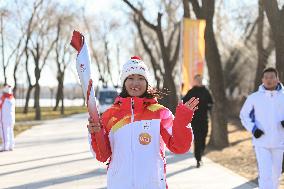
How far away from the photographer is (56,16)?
146 ft

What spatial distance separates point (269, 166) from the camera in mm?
7340

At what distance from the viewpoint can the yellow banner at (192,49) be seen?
53.2 ft

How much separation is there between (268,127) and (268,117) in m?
0.13

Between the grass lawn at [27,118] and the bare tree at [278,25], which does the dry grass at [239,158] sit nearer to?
the bare tree at [278,25]

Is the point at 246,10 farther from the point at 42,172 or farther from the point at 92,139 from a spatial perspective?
the point at 92,139

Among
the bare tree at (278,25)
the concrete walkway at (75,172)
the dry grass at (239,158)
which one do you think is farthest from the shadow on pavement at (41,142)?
the bare tree at (278,25)

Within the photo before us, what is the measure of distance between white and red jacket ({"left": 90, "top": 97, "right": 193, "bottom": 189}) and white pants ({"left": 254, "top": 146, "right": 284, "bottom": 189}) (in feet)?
11.5

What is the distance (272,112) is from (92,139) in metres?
3.88

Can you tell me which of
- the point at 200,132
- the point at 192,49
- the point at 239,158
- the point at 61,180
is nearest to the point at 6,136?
the point at 192,49

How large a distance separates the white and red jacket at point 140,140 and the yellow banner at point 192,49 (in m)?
12.1

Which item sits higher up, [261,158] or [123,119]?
[123,119]

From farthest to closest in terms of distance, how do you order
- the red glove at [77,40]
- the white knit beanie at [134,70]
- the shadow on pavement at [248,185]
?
the shadow on pavement at [248,185] → the white knit beanie at [134,70] → the red glove at [77,40]

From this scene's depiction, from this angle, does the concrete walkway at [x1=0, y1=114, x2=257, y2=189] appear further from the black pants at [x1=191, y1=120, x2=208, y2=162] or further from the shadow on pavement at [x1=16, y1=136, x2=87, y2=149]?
the shadow on pavement at [x1=16, y1=136, x2=87, y2=149]

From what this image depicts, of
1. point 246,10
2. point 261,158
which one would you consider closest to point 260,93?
point 261,158
